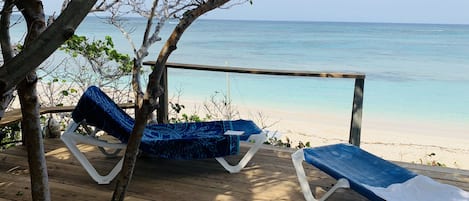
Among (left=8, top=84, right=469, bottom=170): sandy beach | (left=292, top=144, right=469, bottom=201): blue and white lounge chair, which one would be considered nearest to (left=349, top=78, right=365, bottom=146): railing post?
(left=292, top=144, right=469, bottom=201): blue and white lounge chair

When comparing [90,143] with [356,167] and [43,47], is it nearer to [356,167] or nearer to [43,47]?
[356,167]

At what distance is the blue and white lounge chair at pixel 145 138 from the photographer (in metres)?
3.11

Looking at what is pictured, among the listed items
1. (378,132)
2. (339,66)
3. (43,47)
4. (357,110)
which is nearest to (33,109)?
(43,47)

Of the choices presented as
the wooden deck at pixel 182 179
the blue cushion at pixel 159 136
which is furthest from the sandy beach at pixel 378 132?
the blue cushion at pixel 159 136

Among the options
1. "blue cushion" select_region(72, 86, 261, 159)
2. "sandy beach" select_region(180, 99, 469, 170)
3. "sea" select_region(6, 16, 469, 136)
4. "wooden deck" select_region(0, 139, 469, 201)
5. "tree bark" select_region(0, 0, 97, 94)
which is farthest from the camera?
"sea" select_region(6, 16, 469, 136)

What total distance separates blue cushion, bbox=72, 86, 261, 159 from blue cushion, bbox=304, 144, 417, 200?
2.20 feet

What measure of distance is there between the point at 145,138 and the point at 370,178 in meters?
1.58

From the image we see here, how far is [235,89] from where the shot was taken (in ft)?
40.4

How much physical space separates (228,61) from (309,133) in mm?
10901

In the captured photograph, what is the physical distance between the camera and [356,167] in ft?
9.82

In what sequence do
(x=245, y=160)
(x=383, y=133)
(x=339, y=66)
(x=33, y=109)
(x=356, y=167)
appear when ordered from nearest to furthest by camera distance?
(x=33, y=109), (x=356, y=167), (x=245, y=160), (x=383, y=133), (x=339, y=66)

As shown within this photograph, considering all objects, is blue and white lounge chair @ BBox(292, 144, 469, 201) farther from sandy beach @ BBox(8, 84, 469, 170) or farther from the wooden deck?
sandy beach @ BBox(8, 84, 469, 170)

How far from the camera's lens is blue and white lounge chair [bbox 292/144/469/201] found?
2.59 meters

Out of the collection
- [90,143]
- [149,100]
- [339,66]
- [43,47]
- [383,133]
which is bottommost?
[383,133]
